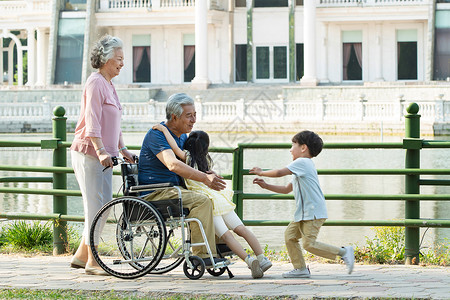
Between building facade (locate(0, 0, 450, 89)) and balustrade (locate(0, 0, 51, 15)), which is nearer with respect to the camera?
building facade (locate(0, 0, 450, 89))

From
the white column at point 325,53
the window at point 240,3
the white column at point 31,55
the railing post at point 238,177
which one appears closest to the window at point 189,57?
the window at point 240,3


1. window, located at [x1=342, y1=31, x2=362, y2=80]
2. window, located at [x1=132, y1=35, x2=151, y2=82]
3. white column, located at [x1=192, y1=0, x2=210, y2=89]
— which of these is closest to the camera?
white column, located at [x1=192, y1=0, x2=210, y2=89]

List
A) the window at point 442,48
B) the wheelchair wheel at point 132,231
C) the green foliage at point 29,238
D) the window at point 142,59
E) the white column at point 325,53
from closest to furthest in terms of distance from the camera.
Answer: the wheelchair wheel at point 132,231, the green foliage at point 29,238, the window at point 442,48, the white column at point 325,53, the window at point 142,59

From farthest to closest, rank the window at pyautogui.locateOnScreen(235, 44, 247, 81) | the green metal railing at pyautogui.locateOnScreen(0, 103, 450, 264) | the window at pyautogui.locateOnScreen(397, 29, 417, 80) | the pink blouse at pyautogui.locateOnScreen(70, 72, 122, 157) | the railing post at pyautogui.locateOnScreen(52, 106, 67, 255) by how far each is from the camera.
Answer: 1. the window at pyautogui.locateOnScreen(235, 44, 247, 81)
2. the window at pyautogui.locateOnScreen(397, 29, 417, 80)
3. the railing post at pyautogui.locateOnScreen(52, 106, 67, 255)
4. the green metal railing at pyautogui.locateOnScreen(0, 103, 450, 264)
5. the pink blouse at pyautogui.locateOnScreen(70, 72, 122, 157)

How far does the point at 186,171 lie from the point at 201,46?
36988 millimetres

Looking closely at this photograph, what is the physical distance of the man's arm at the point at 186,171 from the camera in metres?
6.15

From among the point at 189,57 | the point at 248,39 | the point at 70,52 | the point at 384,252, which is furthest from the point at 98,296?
the point at 189,57

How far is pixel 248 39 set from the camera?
147 feet

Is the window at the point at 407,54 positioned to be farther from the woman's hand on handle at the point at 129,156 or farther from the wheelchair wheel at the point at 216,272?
the wheelchair wheel at the point at 216,272

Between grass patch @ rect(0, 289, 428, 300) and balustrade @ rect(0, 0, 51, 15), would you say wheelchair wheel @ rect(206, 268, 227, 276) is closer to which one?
grass patch @ rect(0, 289, 428, 300)

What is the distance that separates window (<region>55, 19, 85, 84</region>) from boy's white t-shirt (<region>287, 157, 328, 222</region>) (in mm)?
39878

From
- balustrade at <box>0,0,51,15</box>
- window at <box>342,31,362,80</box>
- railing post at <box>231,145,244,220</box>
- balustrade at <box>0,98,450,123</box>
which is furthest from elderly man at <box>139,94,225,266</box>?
balustrade at <box>0,0,51,15</box>

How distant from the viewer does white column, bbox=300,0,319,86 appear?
41.5 meters

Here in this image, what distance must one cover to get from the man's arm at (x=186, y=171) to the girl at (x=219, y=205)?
0.46 ft
